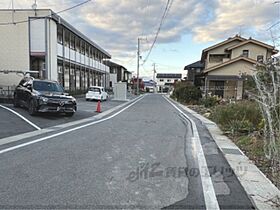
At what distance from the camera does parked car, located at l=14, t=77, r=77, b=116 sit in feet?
44.3

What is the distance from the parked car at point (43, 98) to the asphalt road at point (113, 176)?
17.4 ft

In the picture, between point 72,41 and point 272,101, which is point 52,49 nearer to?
point 72,41

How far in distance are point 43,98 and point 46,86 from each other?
5.74 feet

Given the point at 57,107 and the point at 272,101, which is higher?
the point at 272,101

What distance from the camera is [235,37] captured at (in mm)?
38438

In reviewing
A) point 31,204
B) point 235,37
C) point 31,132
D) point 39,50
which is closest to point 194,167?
point 31,204

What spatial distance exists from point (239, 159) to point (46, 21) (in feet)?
76.7

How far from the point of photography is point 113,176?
5336 mm

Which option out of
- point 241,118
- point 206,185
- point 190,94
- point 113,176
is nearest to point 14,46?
point 190,94

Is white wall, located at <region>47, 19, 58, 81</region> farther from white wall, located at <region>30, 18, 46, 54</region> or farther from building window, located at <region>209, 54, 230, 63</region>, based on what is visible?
building window, located at <region>209, 54, 230, 63</region>

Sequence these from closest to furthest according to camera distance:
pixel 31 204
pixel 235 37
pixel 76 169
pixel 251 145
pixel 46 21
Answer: pixel 31 204 → pixel 76 169 → pixel 251 145 → pixel 46 21 → pixel 235 37

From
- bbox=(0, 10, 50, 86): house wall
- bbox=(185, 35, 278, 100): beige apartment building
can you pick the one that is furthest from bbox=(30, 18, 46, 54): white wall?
bbox=(185, 35, 278, 100): beige apartment building

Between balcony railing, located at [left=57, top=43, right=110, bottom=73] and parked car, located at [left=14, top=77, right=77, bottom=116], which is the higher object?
balcony railing, located at [left=57, top=43, right=110, bottom=73]

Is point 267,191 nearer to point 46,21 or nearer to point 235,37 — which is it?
point 46,21
